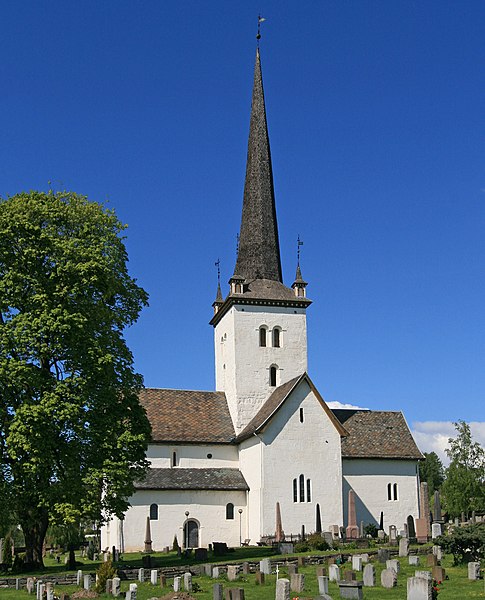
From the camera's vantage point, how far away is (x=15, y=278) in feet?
103

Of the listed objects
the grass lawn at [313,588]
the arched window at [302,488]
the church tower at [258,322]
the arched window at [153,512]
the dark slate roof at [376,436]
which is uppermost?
the church tower at [258,322]

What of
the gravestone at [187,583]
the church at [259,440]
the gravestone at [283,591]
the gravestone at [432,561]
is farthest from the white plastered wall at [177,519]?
the gravestone at [283,591]

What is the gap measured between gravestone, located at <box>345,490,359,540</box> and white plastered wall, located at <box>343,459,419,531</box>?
3.39 ft

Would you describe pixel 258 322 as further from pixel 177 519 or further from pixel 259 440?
pixel 177 519

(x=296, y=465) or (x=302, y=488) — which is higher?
(x=296, y=465)

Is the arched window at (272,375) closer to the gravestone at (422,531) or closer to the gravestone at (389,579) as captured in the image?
the gravestone at (422,531)

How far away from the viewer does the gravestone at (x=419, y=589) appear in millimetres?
16969

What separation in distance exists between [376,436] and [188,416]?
1257cm

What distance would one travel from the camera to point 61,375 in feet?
105

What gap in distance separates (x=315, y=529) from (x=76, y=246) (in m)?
22.5

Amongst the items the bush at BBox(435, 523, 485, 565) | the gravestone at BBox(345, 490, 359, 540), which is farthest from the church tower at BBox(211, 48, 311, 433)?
the bush at BBox(435, 523, 485, 565)

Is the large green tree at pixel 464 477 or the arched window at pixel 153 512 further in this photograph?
the large green tree at pixel 464 477

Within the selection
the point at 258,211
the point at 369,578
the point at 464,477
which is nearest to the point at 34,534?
the point at 369,578

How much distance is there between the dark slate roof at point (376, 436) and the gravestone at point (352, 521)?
111 inches
